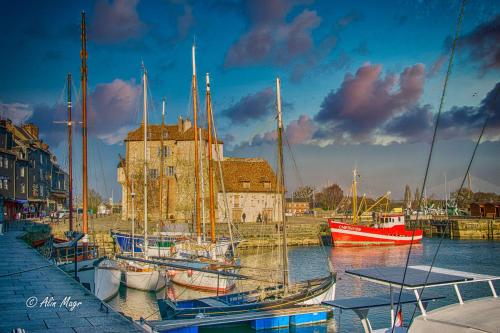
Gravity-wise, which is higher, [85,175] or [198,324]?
[85,175]

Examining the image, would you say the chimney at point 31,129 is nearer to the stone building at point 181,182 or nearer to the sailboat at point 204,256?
the stone building at point 181,182

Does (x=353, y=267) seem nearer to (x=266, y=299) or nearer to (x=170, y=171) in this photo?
(x=266, y=299)

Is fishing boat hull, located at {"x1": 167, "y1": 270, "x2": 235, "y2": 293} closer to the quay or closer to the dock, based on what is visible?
the dock

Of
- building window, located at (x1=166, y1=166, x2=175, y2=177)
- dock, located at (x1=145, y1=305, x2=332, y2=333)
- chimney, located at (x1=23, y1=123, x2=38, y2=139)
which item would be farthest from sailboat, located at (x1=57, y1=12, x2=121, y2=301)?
chimney, located at (x1=23, y1=123, x2=38, y2=139)

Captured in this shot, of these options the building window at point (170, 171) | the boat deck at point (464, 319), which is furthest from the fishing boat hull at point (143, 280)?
the building window at point (170, 171)

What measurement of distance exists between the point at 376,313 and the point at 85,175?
1908 centimetres

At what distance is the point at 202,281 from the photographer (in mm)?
30234

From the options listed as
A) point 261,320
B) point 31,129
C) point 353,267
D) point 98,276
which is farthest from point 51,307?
point 31,129

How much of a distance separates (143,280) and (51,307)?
60.6 ft

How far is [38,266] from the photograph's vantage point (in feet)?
73.5

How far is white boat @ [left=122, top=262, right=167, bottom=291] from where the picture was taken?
31.4 metres

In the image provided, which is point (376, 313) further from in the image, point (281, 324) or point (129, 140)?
point (129, 140)

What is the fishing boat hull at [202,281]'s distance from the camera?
29.5 meters

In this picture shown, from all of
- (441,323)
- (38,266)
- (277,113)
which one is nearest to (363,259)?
(277,113)
